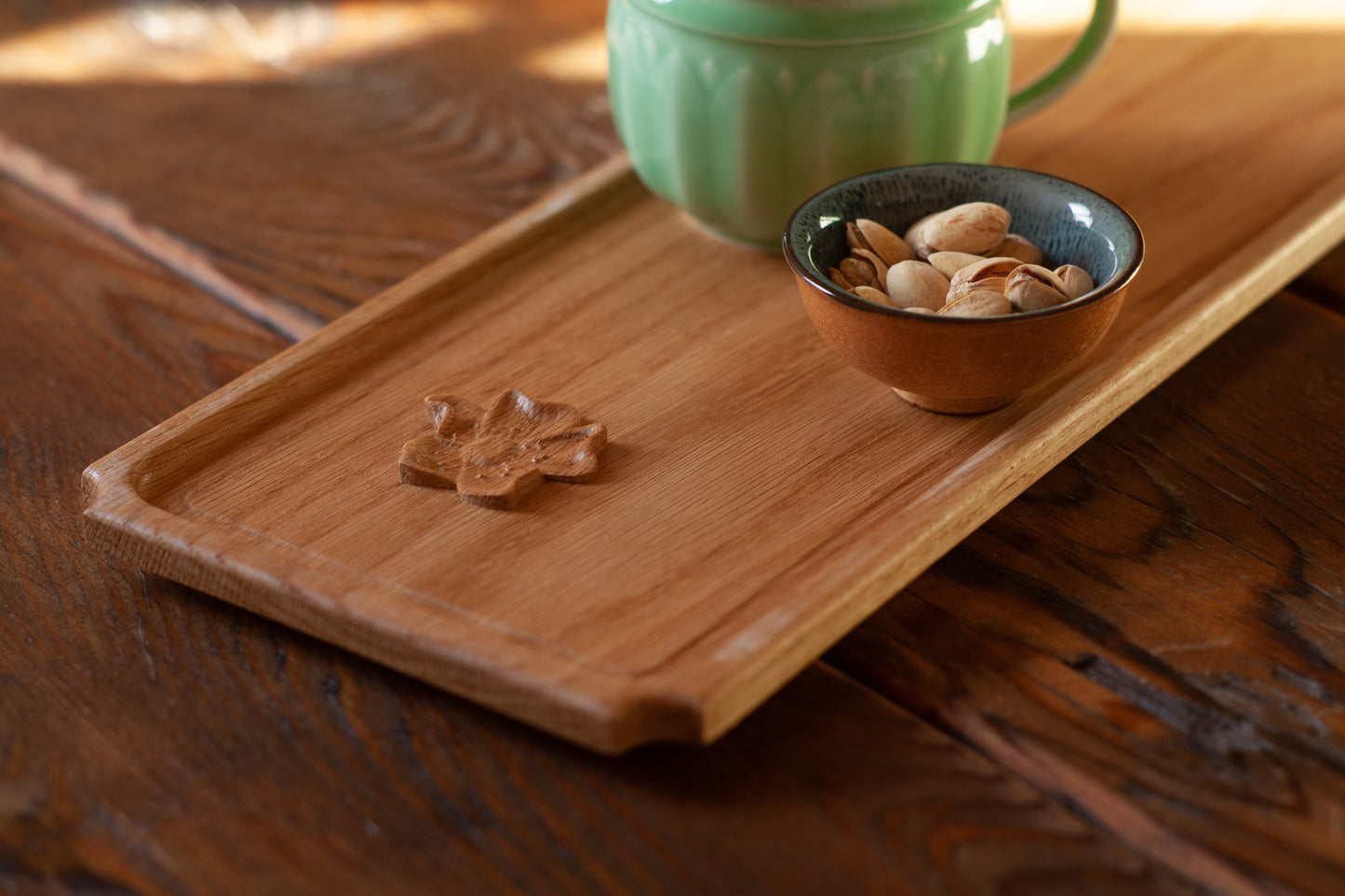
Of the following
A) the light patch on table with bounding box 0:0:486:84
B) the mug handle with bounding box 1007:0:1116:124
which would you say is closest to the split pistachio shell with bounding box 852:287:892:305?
the mug handle with bounding box 1007:0:1116:124

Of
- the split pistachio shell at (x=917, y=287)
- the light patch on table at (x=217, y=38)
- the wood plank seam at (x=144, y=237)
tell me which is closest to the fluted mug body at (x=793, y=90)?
the split pistachio shell at (x=917, y=287)

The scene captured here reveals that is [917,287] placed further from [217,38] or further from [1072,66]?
[217,38]

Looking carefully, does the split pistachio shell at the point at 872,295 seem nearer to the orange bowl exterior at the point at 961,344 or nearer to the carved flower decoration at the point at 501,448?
the orange bowl exterior at the point at 961,344

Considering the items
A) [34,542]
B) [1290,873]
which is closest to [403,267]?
[34,542]

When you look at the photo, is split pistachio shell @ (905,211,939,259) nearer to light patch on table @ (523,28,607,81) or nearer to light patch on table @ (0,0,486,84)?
light patch on table @ (523,28,607,81)

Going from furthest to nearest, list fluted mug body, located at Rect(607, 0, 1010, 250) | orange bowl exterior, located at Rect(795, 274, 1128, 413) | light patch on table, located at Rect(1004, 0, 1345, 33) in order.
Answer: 1. light patch on table, located at Rect(1004, 0, 1345, 33)
2. fluted mug body, located at Rect(607, 0, 1010, 250)
3. orange bowl exterior, located at Rect(795, 274, 1128, 413)

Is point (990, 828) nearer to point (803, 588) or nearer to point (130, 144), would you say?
point (803, 588)
